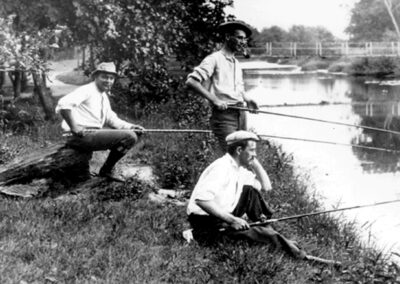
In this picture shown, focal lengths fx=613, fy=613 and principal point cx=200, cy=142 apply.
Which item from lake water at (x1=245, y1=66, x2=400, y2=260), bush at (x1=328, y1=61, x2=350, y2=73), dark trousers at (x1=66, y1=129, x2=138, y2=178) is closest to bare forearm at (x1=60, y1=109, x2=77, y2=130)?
dark trousers at (x1=66, y1=129, x2=138, y2=178)

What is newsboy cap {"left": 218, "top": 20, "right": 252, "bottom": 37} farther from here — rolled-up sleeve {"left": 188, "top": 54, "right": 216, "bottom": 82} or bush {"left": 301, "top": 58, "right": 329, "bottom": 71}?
bush {"left": 301, "top": 58, "right": 329, "bottom": 71}

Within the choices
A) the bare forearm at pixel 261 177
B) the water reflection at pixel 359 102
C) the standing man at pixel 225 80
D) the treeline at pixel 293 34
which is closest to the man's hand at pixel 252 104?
the standing man at pixel 225 80

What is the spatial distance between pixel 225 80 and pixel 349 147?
7948 mm

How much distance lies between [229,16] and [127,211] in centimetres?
861

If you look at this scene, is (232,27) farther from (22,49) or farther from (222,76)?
(22,49)

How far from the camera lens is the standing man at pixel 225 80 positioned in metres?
6.77

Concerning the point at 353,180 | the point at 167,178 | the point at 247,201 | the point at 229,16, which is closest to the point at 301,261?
the point at 247,201

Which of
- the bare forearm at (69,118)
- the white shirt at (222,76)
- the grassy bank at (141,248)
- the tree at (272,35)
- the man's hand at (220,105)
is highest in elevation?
the tree at (272,35)

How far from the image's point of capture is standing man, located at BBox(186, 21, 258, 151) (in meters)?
6.77

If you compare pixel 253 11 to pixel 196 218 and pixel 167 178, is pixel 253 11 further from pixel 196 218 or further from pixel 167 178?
pixel 196 218

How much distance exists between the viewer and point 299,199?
27.3 ft

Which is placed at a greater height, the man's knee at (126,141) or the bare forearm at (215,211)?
the man's knee at (126,141)

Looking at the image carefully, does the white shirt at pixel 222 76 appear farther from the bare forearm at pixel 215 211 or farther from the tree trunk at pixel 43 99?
the tree trunk at pixel 43 99

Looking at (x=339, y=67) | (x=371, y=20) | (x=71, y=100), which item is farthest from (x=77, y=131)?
(x=371, y=20)
